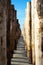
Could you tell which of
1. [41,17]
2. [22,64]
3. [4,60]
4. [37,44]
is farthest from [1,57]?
→ [22,64]

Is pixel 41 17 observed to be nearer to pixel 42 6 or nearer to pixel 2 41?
pixel 42 6

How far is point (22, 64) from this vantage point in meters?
11.9

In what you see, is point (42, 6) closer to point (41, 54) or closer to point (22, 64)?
point (41, 54)

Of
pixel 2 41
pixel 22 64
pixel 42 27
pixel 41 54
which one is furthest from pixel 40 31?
pixel 22 64

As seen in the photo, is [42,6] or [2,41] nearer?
[42,6]

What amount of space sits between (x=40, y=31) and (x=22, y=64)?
17.5 feet

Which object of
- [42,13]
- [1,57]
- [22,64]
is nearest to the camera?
[42,13]

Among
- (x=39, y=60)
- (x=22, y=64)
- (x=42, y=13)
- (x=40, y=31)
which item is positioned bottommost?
(x=22, y=64)

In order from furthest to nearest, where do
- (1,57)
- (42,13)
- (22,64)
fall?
1. (22,64)
2. (1,57)
3. (42,13)

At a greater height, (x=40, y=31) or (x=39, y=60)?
(x=40, y=31)

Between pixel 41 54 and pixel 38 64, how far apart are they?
0.27m

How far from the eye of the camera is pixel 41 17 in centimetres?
669

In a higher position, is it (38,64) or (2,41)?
(2,41)

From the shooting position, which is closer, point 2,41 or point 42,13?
point 42,13
